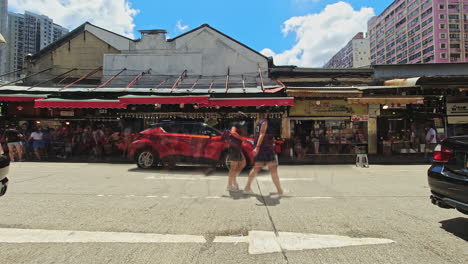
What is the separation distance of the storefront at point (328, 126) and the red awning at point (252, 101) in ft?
8.76

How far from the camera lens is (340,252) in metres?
3.09

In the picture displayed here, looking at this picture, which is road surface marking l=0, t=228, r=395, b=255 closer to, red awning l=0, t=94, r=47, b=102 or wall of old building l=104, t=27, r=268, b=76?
red awning l=0, t=94, r=47, b=102

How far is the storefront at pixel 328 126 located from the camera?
15.3 m

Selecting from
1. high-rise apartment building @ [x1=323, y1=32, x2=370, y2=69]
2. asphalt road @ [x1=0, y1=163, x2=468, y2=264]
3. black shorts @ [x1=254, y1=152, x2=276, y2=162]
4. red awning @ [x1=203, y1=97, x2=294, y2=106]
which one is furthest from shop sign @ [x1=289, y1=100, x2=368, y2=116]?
high-rise apartment building @ [x1=323, y1=32, x2=370, y2=69]

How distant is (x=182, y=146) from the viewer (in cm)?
945

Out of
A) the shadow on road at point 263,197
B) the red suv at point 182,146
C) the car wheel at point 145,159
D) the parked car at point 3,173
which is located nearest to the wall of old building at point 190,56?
the red suv at point 182,146

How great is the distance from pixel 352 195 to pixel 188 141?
555 centimetres

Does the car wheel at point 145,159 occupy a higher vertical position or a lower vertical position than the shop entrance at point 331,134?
lower

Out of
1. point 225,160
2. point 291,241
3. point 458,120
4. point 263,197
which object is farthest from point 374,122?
point 291,241

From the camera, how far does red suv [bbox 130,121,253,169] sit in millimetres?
9328

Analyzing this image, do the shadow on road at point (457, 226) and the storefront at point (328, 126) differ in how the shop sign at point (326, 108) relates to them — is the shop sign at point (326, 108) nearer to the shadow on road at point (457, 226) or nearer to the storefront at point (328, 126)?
the storefront at point (328, 126)

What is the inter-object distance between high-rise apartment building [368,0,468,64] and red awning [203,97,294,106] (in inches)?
3591

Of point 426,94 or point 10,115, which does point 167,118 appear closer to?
point 10,115

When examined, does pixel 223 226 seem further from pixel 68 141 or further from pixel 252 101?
pixel 68 141
